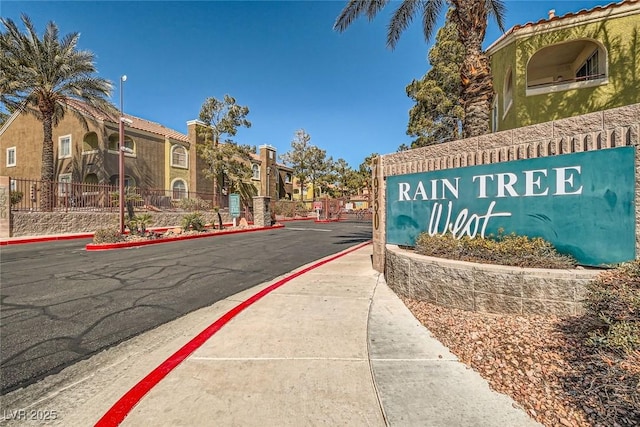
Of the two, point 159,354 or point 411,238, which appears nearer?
point 159,354

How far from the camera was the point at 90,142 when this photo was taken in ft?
84.0

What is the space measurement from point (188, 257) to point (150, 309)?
191 inches

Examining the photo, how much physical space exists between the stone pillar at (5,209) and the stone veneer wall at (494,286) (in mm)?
19202

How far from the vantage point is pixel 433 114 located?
22172 mm

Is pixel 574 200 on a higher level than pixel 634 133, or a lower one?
lower

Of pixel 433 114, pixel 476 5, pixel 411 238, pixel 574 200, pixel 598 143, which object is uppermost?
pixel 433 114

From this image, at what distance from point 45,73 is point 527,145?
2691 centimetres

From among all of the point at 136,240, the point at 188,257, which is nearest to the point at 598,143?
the point at 188,257

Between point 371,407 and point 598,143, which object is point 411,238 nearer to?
point 598,143

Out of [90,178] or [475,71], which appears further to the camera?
[90,178]

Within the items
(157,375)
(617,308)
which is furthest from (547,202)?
(157,375)

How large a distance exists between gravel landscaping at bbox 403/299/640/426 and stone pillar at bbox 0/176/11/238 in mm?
19565

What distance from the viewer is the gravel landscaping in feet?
7.18

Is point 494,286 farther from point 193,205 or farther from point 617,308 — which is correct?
point 193,205
